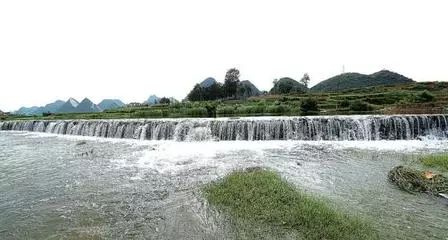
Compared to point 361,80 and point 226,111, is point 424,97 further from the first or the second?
point 361,80

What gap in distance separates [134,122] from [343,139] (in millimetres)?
15607

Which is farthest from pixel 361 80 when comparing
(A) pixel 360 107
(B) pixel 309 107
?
(B) pixel 309 107

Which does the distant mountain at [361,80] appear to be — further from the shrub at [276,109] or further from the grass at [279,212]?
the grass at [279,212]

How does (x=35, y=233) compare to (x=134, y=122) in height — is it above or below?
below

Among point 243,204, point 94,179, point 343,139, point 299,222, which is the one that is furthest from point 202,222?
point 343,139

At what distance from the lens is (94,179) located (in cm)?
1288

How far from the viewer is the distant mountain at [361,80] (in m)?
144

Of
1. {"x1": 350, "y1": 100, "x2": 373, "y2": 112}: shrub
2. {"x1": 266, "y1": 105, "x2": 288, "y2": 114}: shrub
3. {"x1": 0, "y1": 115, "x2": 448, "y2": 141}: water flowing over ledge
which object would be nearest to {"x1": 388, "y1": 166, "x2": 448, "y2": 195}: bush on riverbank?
{"x1": 0, "y1": 115, "x2": 448, "y2": 141}: water flowing over ledge

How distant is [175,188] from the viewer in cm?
1098

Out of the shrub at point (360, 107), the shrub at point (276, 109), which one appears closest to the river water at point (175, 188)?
the shrub at point (360, 107)

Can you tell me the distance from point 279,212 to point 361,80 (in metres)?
154

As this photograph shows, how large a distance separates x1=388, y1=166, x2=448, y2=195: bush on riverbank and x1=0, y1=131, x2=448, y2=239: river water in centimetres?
38

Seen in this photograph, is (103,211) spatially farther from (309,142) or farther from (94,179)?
(309,142)

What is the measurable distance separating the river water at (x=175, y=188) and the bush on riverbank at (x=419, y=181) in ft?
1.23
